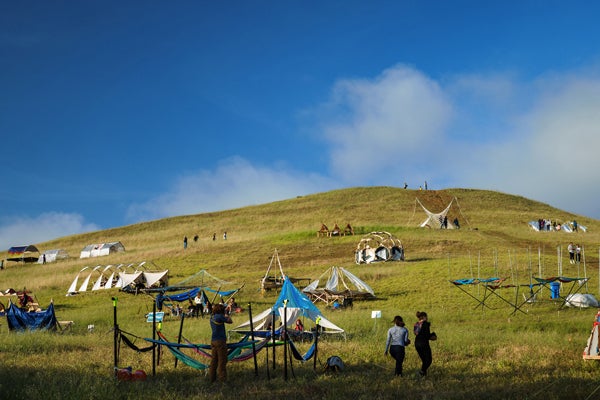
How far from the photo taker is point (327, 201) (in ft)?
319

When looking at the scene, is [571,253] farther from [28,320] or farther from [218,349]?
[28,320]

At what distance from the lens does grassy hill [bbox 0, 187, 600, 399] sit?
12938mm

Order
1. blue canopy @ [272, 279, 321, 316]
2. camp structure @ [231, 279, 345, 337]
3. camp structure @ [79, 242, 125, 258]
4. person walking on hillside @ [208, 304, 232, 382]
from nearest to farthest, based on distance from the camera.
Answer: person walking on hillside @ [208, 304, 232, 382] → camp structure @ [231, 279, 345, 337] → blue canopy @ [272, 279, 321, 316] → camp structure @ [79, 242, 125, 258]

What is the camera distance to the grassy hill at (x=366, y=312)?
12.9m

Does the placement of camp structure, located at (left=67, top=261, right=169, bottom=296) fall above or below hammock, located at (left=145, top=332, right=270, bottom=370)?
above

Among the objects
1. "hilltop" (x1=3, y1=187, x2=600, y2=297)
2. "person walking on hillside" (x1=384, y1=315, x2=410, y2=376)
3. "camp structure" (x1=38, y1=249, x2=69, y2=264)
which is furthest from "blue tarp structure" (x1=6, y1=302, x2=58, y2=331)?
"camp structure" (x1=38, y1=249, x2=69, y2=264)

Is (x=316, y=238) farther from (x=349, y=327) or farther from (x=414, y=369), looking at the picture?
(x=414, y=369)

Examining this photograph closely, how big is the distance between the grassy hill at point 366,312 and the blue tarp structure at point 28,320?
106 centimetres

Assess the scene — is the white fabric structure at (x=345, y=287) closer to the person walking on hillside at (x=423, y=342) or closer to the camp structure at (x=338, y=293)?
the camp structure at (x=338, y=293)

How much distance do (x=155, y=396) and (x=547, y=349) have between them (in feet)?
38.5

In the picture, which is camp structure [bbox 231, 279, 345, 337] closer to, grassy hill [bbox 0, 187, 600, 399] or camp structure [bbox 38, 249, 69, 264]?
grassy hill [bbox 0, 187, 600, 399]

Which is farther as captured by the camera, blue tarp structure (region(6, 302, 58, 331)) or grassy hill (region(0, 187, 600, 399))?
blue tarp structure (region(6, 302, 58, 331))

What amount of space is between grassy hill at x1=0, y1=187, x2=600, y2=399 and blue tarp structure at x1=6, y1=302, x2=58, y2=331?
1.06 metres

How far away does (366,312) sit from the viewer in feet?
94.1
